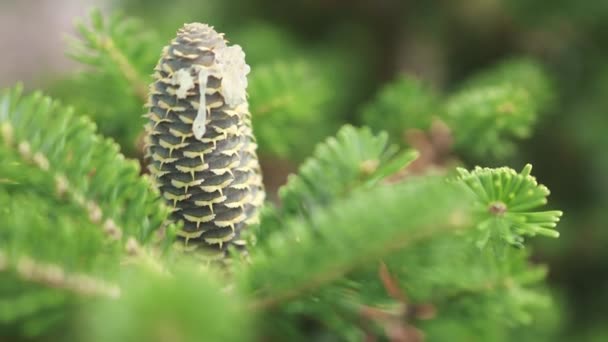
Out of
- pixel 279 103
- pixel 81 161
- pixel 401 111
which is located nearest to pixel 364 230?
pixel 81 161

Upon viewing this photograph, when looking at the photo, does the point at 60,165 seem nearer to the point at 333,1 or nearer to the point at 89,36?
the point at 89,36

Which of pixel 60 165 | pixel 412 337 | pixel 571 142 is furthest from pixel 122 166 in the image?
pixel 571 142

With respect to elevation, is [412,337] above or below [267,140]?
below

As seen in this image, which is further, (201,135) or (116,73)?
(116,73)

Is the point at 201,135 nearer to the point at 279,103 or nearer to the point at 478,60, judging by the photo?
the point at 279,103

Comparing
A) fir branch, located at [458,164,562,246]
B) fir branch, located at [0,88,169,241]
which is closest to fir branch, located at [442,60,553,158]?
fir branch, located at [458,164,562,246]

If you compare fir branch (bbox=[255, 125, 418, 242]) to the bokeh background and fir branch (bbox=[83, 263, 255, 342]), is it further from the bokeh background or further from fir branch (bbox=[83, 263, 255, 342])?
the bokeh background
